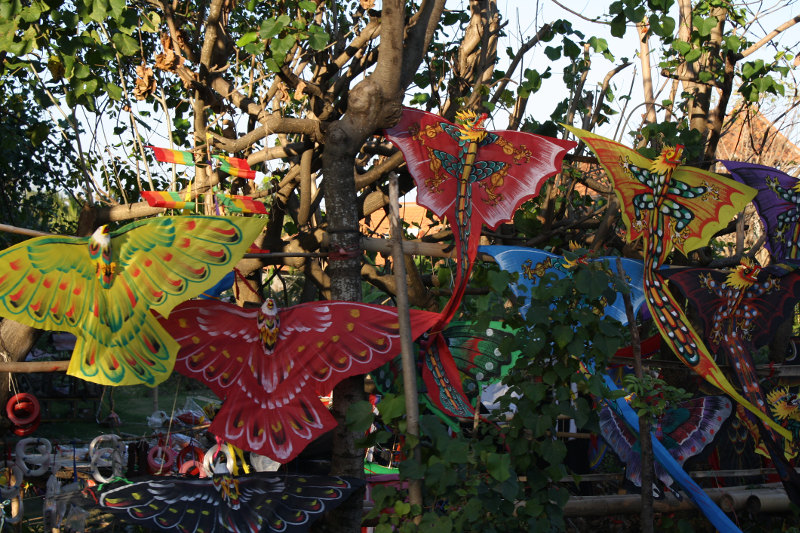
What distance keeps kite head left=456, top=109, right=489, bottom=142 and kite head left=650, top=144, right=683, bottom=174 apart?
1.01 metres

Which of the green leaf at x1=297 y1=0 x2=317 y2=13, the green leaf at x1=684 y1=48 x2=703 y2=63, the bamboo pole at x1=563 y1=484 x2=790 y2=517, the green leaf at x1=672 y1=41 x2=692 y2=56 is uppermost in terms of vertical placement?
the green leaf at x1=297 y1=0 x2=317 y2=13

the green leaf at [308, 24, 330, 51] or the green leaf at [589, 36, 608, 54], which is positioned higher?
the green leaf at [589, 36, 608, 54]

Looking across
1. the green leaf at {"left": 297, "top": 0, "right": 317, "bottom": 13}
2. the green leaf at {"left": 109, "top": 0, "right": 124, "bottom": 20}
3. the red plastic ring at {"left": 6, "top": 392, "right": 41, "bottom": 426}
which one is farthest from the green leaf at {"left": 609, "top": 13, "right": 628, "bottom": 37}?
the red plastic ring at {"left": 6, "top": 392, "right": 41, "bottom": 426}

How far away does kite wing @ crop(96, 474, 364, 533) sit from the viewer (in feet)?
10.6

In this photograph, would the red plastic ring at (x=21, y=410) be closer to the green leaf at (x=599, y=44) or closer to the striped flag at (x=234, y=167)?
the striped flag at (x=234, y=167)

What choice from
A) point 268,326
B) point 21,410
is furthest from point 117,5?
point 21,410

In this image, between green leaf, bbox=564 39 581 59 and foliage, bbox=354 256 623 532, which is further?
green leaf, bbox=564 39 581 59

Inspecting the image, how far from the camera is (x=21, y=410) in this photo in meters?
4.12

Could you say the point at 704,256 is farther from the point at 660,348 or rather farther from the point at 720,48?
the point at 720,48

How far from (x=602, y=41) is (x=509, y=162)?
5.61 feet

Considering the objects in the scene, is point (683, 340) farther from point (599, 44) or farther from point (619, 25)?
point (599, 44)

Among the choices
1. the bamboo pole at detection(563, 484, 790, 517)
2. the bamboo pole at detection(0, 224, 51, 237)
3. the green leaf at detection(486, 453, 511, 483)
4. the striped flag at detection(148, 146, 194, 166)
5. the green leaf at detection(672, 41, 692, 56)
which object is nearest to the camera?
the green leaf at detection(486, 453, 511, 483)

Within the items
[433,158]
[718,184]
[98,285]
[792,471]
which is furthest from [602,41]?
[98,285]

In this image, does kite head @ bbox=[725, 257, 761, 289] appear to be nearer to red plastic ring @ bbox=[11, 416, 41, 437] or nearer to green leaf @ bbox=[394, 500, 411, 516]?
green leaf @ bbox=[394, 500, 411, 516]
